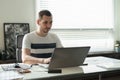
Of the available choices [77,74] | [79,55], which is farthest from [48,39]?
[77,74]

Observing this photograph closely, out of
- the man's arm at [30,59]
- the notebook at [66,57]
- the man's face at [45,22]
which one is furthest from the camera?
the man's face at [45,22]

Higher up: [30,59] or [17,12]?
[17,12]

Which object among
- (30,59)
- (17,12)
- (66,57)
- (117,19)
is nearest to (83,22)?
(117,19)

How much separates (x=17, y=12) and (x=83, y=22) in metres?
1.26

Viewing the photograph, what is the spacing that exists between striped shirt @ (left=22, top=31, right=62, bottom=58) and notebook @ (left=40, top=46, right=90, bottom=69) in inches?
26.8

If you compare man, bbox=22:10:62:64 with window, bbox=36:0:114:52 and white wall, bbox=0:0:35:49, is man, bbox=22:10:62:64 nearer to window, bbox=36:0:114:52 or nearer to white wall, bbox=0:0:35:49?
white wall, bbox=0:0:35:49

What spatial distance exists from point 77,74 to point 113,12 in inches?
114

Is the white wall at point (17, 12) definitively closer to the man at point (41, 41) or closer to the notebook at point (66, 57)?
the man at point (41, 41)

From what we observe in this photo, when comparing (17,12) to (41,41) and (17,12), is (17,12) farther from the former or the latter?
(41,41)

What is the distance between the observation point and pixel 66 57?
1.71 m

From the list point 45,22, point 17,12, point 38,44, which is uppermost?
point 17,12

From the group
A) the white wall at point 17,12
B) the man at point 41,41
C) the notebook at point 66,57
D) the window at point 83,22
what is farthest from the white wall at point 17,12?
the notebook at point 66,57

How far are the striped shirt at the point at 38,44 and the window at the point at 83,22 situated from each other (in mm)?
1294

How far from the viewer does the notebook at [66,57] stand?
1.67 m
